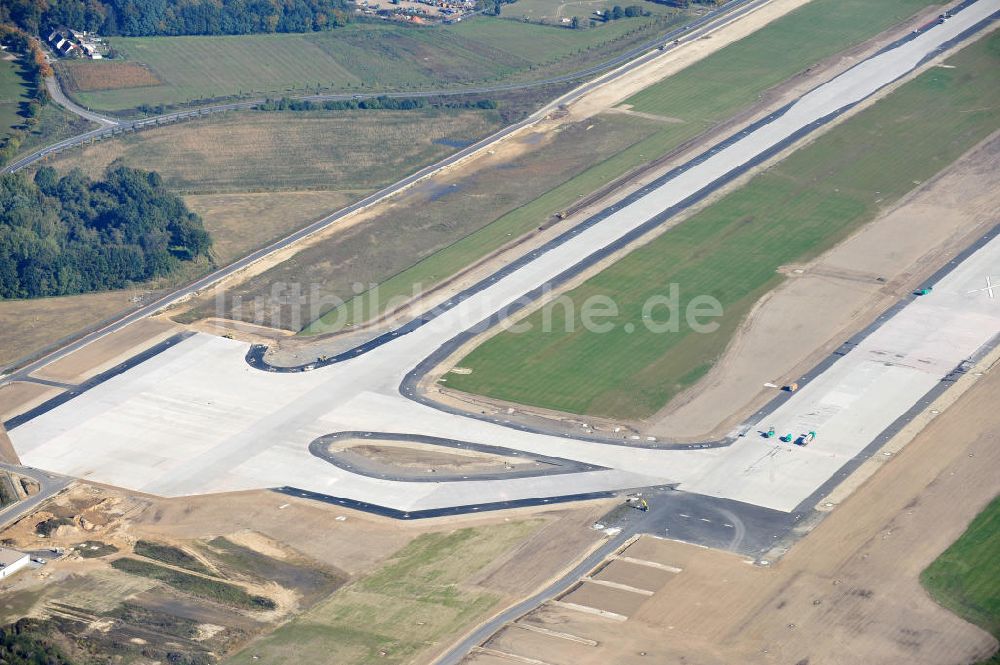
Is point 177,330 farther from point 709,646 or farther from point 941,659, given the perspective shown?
point 941,659

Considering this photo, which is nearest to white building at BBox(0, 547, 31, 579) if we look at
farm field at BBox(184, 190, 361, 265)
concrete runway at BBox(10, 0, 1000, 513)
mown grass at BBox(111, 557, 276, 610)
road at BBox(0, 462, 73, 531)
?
road at BBox(0, 462, 73, 531)

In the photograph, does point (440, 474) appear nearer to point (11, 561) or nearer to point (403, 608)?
point (403, 608)

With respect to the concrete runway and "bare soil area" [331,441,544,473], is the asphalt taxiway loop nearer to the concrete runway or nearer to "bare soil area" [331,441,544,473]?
"bare soil area" [331,441,544,473]

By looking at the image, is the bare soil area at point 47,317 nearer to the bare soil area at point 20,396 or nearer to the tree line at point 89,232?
the tree line at point 89,232

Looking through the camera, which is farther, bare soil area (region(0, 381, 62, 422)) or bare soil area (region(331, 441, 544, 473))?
bare soil area (region(0, 381, 62, 422))

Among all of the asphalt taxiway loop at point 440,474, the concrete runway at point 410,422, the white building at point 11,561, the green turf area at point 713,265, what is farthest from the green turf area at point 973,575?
the white building at point 11,561

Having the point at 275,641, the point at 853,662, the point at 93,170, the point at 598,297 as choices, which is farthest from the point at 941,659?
the point at 93,170

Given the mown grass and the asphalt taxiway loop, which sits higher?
the asphalt taxiway loop
